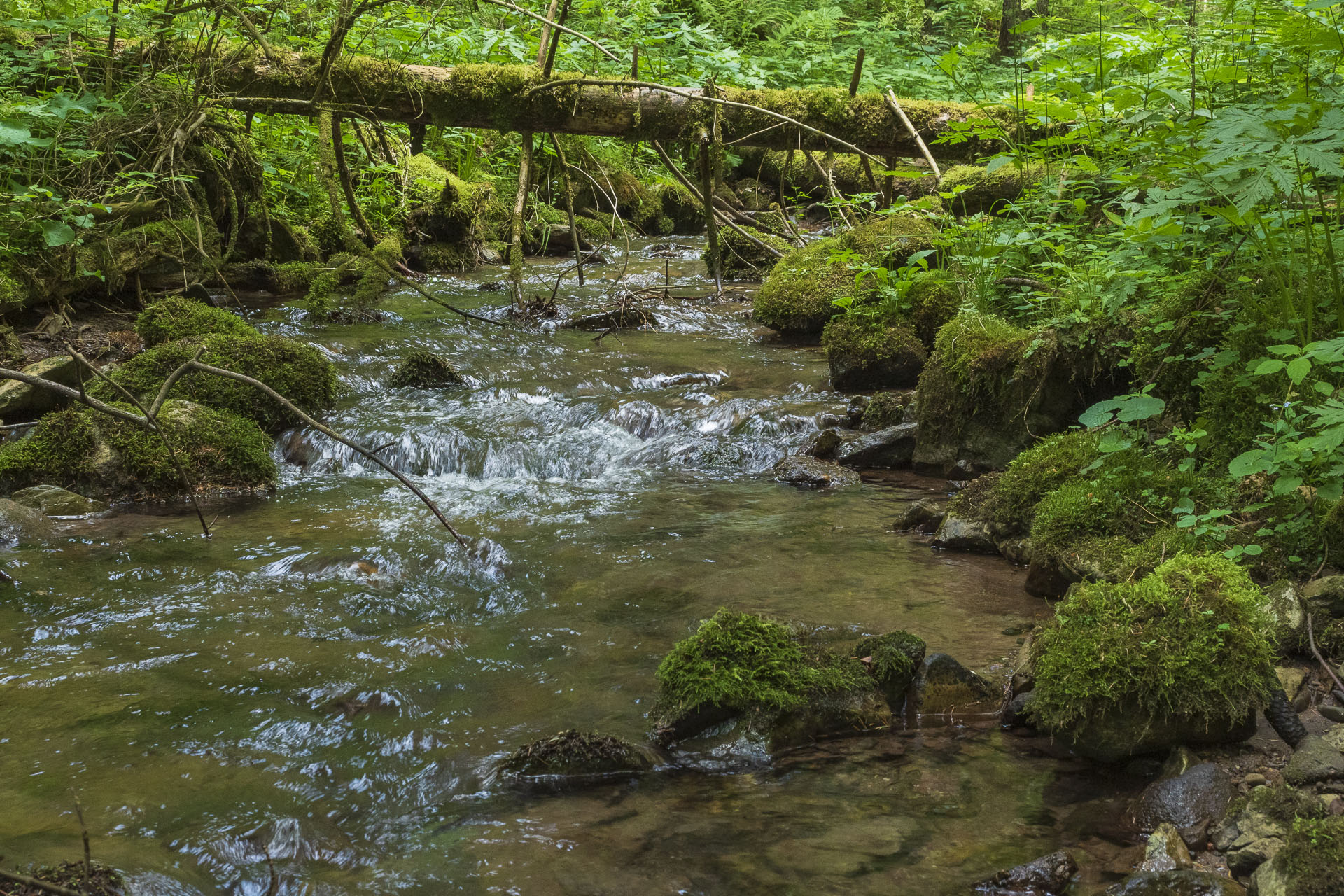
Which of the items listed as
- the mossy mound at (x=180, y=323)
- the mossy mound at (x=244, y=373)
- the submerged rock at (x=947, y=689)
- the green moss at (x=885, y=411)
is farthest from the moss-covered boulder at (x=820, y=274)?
the submerged rock at (x=947, y=689)

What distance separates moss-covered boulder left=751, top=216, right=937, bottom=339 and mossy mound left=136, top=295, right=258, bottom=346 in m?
5.57

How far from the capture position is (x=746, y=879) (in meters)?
2.54

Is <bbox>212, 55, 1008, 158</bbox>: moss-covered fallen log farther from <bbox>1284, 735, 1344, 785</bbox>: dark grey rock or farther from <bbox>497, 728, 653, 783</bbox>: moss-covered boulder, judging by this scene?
<bbox>1284, 735, 1344, 785</bbox>: dark grey rock

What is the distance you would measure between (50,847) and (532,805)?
1.44m

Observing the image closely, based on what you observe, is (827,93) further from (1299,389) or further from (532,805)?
(532,805)

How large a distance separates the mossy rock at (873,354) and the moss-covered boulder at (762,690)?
16.3 ft

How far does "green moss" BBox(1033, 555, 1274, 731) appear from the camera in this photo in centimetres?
290

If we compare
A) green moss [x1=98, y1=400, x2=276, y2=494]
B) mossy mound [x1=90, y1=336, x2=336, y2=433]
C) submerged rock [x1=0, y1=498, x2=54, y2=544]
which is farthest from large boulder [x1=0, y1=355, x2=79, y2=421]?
submerged rock [x1=0, y1=498, x2=54, y2=544]

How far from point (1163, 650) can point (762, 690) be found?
56.0 inches

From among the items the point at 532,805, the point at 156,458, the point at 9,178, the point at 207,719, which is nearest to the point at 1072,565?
the point at 532,805

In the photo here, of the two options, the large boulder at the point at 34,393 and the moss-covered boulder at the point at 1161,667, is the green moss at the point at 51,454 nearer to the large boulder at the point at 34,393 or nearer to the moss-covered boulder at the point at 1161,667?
the large boulder at the point at 34,393

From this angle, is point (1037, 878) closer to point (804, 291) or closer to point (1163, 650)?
point (1163, 650)

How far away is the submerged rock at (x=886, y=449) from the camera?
268 inches

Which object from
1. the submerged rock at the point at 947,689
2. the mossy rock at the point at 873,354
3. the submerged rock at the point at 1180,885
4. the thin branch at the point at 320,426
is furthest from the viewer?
the mossy rock at the point at 873,354
